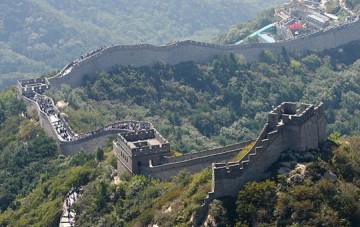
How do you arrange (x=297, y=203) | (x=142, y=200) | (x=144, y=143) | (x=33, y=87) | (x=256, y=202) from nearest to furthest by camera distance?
(x=297, y=203) < (x=256, y=202) < (x=142, y=200) < (x=144, y=143) < (x=33, y=87)

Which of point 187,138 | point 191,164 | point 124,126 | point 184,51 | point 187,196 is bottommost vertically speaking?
point 187,138

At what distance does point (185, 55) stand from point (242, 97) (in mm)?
9740

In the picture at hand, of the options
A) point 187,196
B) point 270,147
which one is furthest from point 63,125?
point 270,147

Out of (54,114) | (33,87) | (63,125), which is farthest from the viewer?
(33,87)

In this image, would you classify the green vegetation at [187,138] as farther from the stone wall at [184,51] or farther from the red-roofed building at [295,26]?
the red-roofed building at [295,26]

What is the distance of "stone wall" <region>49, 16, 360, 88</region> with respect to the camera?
142375mm

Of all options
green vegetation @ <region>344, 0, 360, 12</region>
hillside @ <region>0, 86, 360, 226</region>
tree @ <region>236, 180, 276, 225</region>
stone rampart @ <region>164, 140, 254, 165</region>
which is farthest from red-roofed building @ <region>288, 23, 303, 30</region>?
tree @ <region>236, 180, 276, 225</region>

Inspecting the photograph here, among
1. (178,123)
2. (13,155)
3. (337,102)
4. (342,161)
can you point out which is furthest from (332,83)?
(342,161)

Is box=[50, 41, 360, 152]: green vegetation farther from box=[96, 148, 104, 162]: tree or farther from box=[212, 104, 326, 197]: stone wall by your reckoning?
box=[212, 104, 326, 197]: stone wall

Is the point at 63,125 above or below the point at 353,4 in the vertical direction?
below

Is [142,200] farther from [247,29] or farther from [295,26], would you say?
[247,29]

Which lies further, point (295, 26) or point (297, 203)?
point (295, 26)

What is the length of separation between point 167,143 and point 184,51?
220 feet

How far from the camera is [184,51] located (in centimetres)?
15462
